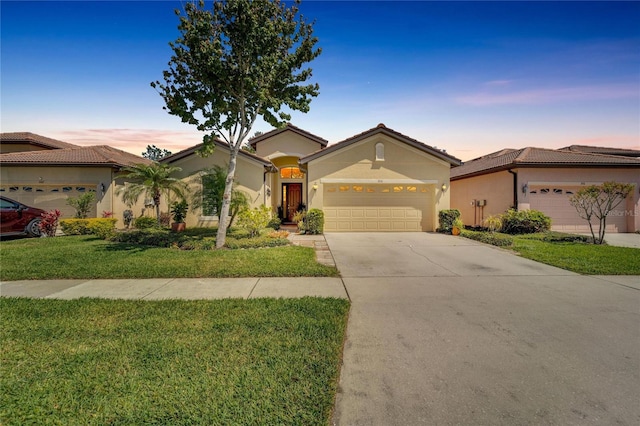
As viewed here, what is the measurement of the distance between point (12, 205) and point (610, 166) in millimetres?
26562

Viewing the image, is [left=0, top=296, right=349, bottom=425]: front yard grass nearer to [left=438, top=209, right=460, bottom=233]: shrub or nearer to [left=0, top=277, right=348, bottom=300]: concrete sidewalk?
[left=0, top=277, right=348, bottom=300]: concrete sidewalk

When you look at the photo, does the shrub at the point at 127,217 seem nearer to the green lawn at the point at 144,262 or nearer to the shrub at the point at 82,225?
the shrub at the point at 82,225

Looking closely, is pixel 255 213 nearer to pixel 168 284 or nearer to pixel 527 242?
pixel 168 284

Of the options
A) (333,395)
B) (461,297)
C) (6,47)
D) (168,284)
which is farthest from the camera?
(6,47)

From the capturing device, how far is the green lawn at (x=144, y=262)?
6.08 metres

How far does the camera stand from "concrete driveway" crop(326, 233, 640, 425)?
2.21 meters

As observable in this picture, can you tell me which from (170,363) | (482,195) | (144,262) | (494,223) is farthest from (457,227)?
(170,363)

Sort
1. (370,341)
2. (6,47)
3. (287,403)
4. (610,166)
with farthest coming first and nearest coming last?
(610,166)
(6,47)
(370,341)
(287,403)

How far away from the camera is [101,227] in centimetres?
1091

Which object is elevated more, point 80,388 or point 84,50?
point 84,50

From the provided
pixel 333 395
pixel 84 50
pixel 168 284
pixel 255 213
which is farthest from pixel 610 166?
pixel 84 50

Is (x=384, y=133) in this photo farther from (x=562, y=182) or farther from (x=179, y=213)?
(x=179, y=213)

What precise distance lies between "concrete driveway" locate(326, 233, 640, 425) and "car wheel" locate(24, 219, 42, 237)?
1297 cm

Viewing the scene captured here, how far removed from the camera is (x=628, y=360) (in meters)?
2.88
